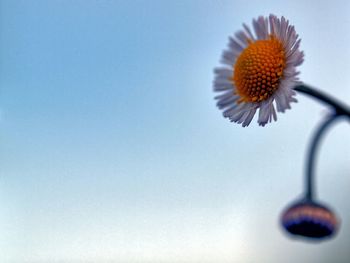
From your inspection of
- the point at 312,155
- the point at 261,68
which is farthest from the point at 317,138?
the point at 261,68

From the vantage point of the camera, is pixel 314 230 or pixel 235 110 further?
pixel 235 110

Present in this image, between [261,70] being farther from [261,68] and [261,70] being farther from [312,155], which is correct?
[312,155]

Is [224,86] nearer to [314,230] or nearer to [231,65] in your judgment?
[231,65]

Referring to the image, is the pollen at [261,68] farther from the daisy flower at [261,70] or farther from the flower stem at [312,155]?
the flower stem at [312,155]

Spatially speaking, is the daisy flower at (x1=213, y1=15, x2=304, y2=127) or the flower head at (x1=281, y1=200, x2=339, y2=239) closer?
the flower head at (x1=281, y1=200, x2=339, y2=239)

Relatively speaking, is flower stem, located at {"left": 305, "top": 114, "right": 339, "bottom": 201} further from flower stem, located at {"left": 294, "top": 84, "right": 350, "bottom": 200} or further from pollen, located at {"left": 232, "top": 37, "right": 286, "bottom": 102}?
pollen, located at {"left": 232, "top": 37, "right": 286, "bottom": 102}

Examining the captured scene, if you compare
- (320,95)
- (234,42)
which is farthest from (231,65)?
(320,95)

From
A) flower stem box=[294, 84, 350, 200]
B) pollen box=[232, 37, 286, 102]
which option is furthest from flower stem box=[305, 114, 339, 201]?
pollen box=[232, 37, 286, 102]

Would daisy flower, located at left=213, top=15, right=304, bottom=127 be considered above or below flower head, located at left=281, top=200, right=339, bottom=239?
above
